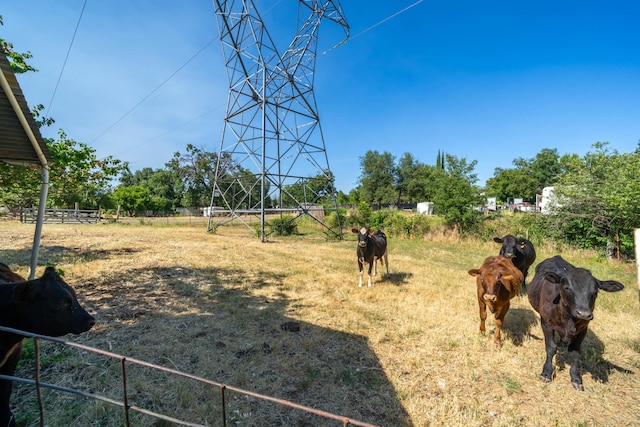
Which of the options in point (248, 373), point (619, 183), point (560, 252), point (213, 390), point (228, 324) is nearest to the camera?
point (213, 390)

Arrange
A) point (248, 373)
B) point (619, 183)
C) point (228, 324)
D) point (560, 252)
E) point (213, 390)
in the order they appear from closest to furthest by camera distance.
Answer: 1. point (213, 390)
2. point (248, 373)
3. point (228, 324)
4. point (619, 183)
5. point (560, 252)

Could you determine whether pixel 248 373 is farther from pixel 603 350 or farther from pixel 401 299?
pixel 603 350

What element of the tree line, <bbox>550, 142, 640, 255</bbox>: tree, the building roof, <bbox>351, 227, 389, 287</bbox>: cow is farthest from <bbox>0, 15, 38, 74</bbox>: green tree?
<bbox>550, 142, 640, 255</bbox>: tree

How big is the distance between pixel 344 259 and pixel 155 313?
7.98 metres

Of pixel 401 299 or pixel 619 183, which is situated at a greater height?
pixel 619 183

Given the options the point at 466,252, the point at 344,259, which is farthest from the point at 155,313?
the point at 466,252

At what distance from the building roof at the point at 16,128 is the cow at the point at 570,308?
7.74m

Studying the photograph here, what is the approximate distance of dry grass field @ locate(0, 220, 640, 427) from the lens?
337 cm

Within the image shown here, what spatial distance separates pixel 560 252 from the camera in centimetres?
1367

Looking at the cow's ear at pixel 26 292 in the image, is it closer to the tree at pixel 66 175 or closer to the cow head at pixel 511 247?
the tree at pixel 66 175

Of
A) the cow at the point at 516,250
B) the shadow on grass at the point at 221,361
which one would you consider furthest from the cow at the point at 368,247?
the cow at the point at 516,250

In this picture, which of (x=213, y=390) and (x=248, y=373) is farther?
(x=248, y=373)

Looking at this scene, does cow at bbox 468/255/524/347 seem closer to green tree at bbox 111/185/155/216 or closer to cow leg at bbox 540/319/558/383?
cow leg at bbox 540/319/558/383

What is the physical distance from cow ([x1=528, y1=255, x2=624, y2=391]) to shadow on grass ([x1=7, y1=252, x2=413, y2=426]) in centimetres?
246
